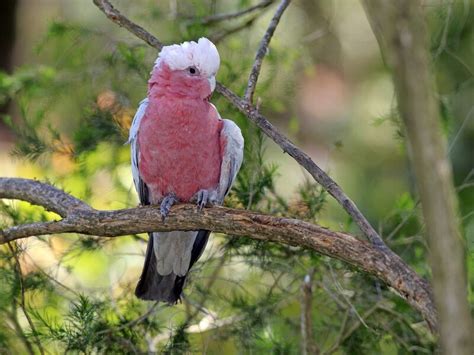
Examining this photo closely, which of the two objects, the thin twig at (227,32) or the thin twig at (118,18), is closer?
the thin twig at (118,18)

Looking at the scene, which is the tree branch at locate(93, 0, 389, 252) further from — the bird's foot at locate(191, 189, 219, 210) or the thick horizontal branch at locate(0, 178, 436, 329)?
the bird's foot at locate(191, 189, 219, 210)

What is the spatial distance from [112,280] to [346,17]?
12.7 feet

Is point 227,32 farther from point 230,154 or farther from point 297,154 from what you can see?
point 297,154

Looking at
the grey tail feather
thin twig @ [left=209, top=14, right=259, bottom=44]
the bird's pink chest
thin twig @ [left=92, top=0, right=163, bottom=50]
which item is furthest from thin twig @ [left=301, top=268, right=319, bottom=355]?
thin twig @ [left=209, top=14, right=259, bottom=44]

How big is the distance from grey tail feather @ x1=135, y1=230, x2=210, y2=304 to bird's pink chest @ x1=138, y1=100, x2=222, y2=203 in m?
0.29

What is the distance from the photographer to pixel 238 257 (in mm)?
4184

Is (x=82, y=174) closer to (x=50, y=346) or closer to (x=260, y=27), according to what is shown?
(x=50, y=346)

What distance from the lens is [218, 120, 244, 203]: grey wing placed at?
388 cm

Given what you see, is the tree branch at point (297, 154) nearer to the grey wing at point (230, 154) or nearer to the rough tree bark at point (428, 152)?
the grey wing at point (230, 154)

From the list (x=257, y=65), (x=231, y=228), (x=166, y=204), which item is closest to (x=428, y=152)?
(x=231, y=228)

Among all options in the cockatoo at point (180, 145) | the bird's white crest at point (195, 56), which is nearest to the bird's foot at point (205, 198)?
the cockatoo at point (180, 145)

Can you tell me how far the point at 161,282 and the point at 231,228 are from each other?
3.00 feet

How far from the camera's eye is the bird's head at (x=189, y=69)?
3.76 meters

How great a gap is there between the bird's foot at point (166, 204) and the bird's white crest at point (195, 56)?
0.65 metres
